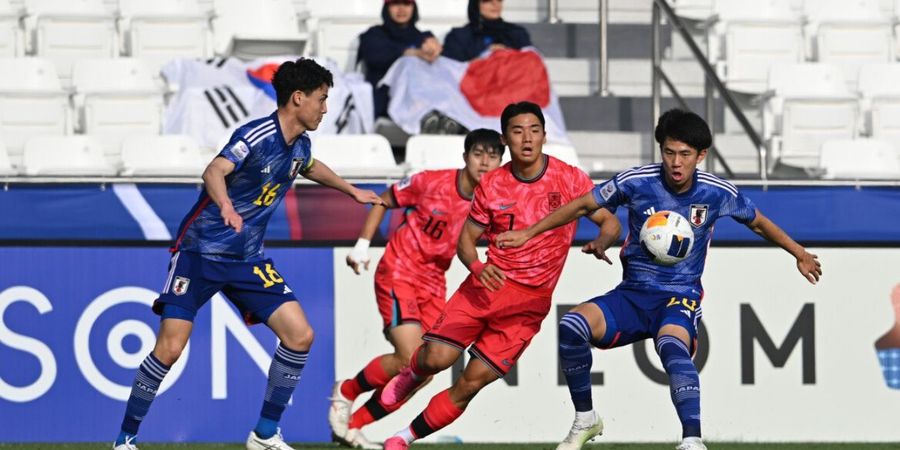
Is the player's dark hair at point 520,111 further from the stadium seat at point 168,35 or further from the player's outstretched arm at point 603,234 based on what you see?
the stadium seat at point 168,35

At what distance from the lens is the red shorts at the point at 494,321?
780 cm

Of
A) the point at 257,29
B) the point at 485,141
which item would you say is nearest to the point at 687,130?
the point at 485,141

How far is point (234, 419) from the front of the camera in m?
10.2

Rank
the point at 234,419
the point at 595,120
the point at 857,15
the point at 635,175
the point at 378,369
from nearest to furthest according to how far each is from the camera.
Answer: the point at 635,175, the point at 378,369, the point at 234,419, the point at 595,120, the point at 857,15

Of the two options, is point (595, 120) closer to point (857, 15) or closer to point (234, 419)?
point (857, 15)

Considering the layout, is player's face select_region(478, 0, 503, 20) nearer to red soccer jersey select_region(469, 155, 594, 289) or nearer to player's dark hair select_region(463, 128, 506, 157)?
player's dark hair select_region(463, 128, 506, 157)

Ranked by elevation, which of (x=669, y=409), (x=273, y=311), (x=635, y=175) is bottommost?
(x=669, y=409)

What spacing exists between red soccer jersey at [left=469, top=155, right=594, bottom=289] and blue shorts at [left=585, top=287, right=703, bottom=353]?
41cm

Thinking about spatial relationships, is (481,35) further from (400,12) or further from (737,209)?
(737,209)

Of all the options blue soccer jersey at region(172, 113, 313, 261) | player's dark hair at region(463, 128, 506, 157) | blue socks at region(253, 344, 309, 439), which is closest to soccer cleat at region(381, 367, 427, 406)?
blue socks at region(253, 344, 309, 439)

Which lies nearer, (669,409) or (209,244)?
(209,244)

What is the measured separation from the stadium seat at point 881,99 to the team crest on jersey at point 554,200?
6260 millimetres

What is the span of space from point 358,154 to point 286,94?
12.3 ft

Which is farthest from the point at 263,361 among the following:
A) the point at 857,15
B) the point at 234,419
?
the point at 857,15
